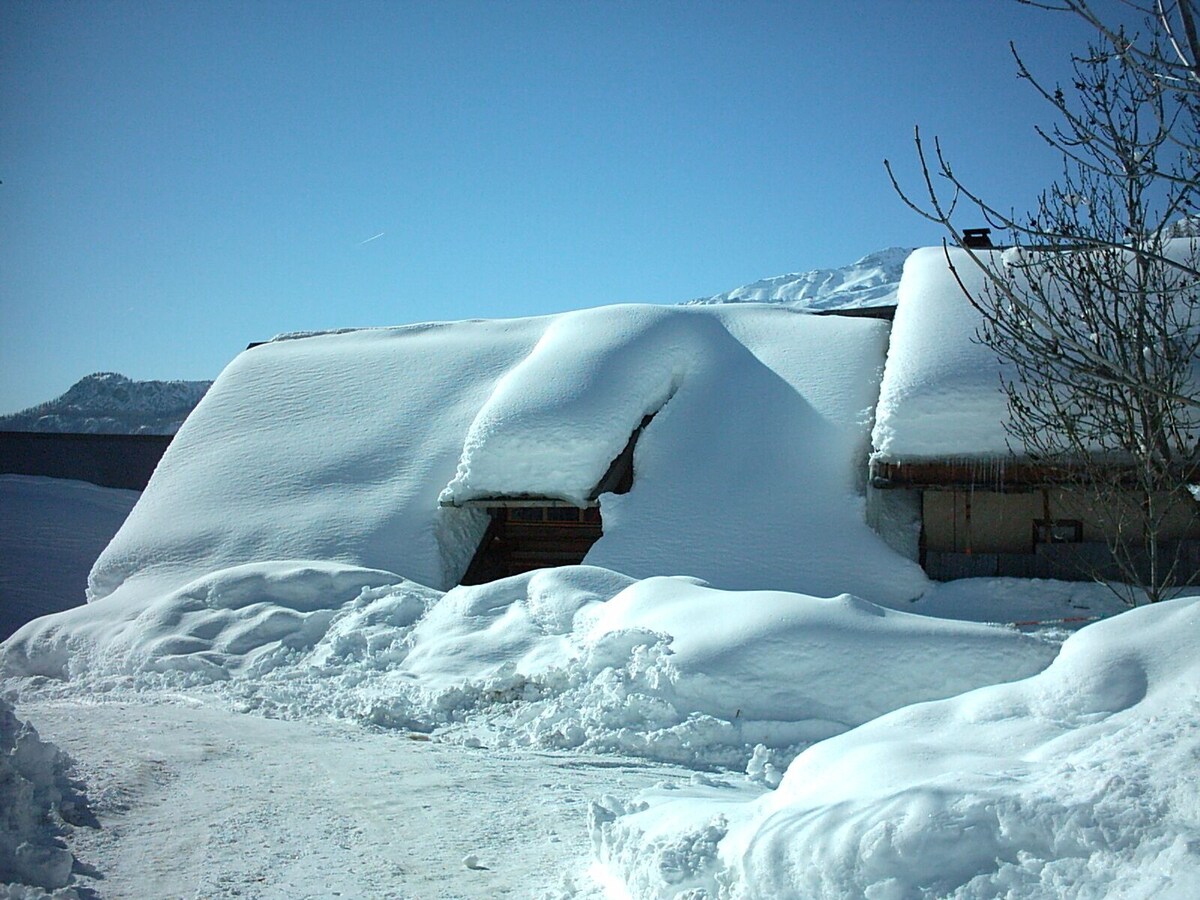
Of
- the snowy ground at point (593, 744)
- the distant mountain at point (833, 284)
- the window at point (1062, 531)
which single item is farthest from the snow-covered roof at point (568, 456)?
the distant mountain at point (833, 284)

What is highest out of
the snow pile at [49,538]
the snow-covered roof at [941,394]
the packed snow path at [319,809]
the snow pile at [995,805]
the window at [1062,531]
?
the snow-covered roof at [941,394]

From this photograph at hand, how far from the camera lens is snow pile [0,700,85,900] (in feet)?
12.2

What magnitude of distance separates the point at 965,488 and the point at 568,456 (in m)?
4.47

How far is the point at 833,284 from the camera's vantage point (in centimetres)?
8012

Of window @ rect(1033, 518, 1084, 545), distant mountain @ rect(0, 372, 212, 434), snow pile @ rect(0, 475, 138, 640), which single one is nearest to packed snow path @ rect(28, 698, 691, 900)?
window @ rect(1033, 518, 1084, 545)

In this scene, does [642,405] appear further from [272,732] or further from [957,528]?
[272,732]

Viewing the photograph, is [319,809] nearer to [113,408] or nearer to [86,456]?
[86,456]

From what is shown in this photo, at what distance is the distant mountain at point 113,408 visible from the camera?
30.2m

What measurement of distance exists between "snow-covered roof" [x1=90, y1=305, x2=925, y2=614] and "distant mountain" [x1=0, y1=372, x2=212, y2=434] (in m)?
12.7

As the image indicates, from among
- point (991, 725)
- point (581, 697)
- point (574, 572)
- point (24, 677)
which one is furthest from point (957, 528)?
point (24, 677)

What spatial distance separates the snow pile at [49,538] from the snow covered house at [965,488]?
36.9 feet

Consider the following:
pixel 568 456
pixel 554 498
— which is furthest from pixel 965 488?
pixel 554 498

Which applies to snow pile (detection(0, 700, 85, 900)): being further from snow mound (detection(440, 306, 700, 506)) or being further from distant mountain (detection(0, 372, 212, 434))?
distant mountain (detection(0, 372, 212, 434))

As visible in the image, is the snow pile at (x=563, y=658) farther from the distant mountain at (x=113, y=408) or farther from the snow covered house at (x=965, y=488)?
the distant mountain at (x=113, y=408)
